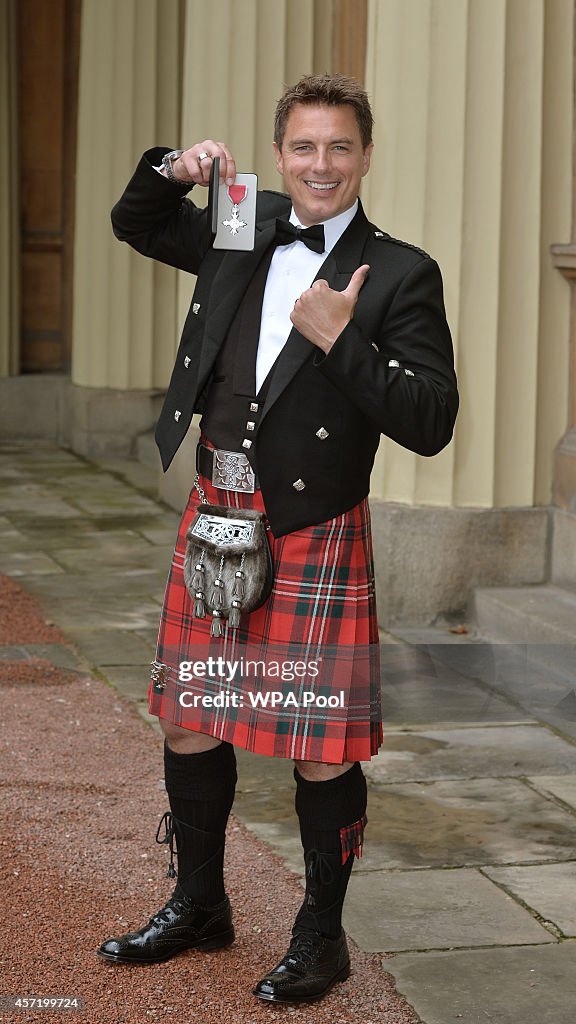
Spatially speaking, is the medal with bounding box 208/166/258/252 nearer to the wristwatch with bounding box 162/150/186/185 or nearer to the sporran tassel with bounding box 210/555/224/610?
the wristwatch with bounding box 162/150/186/185

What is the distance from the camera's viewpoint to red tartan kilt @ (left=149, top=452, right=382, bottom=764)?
3.23 meters

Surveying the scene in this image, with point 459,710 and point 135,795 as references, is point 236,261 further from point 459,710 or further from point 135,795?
point 459,710

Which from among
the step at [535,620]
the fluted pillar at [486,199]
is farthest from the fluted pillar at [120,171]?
the step at [535,620]

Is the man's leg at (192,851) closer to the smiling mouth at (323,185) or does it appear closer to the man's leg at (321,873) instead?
the man's leg at (321,873)

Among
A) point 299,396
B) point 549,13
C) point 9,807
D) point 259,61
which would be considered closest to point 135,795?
point 9,807

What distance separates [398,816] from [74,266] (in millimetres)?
7827

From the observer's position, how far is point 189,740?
11.0ft

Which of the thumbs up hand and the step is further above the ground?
the thumbs up hand

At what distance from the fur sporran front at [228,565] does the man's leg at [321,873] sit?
1.23ft

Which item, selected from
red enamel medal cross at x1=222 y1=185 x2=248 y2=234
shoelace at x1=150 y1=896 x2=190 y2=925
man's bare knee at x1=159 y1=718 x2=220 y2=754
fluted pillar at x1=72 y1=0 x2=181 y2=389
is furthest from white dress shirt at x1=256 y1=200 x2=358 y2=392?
fluted pillar at x1=72 y1=0 x2=181 y2=389

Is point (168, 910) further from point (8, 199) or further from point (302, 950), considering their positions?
point (8, 199)

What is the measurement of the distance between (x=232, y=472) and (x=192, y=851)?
32.5 inches

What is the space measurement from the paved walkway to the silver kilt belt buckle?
3.62 ft

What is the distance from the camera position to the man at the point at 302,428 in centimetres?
309
